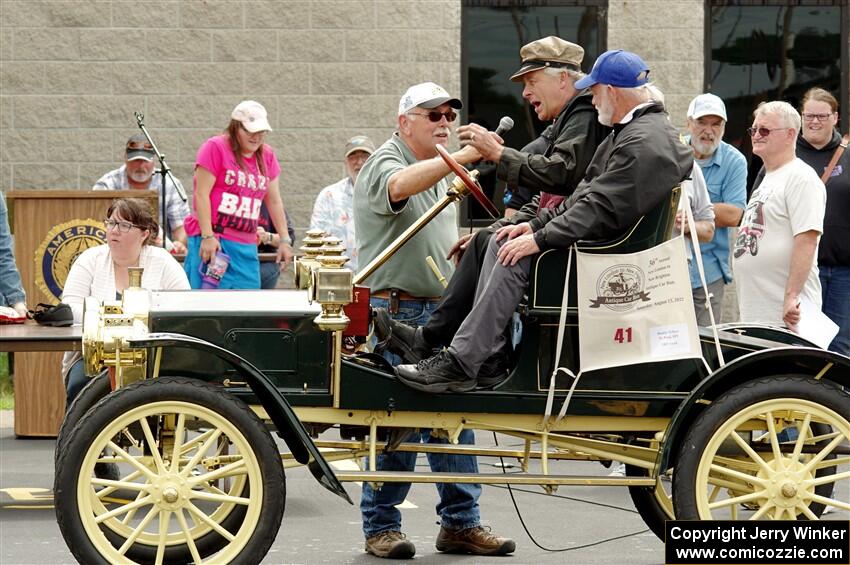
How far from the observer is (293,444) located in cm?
562

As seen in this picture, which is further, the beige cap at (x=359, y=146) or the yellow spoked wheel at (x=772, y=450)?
the beige cap at (x=359, y=146)

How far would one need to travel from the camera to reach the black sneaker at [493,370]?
230 inches

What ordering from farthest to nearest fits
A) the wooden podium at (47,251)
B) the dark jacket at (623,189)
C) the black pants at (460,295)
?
the wooden podium at (47,251) → the black pants at (460,295) → the dark jacket at (623,189)

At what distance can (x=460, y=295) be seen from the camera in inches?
243

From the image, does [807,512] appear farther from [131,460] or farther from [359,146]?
[359,146]

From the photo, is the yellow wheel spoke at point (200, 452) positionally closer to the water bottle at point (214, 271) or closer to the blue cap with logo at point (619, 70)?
the blue cap with logo at point (619, 70)

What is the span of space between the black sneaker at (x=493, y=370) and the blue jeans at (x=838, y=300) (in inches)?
139

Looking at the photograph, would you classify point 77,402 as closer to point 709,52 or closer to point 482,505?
point 482,505

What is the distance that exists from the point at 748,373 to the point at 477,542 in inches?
61.7

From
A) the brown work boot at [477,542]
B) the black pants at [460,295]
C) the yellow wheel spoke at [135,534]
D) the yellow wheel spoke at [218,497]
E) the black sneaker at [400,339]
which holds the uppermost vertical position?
the black pants at [460,295]

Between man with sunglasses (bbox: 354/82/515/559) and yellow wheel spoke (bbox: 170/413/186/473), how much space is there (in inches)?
53.2

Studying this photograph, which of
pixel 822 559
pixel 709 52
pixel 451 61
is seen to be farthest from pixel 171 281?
pixel 709 52

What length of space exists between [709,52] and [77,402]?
8280 mm

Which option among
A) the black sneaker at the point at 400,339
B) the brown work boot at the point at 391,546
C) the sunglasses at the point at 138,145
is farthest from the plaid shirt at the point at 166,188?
the black sneaker at the point at 400,339
